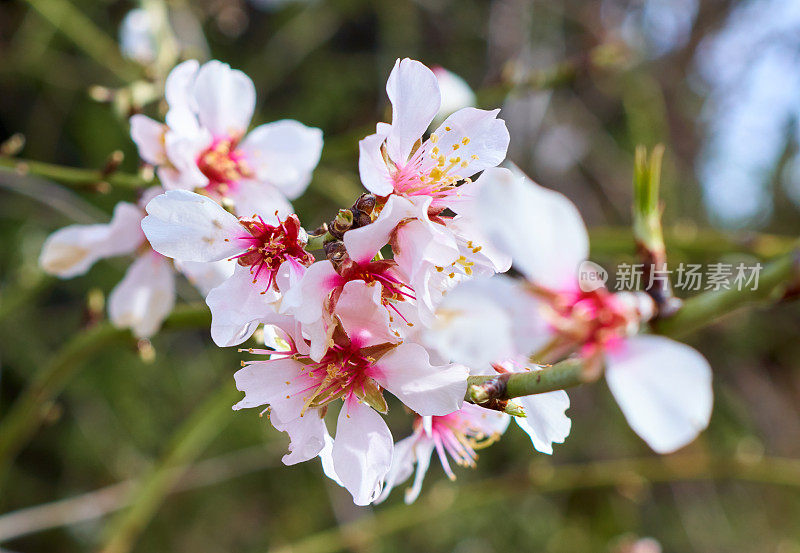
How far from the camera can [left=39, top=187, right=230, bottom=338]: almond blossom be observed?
797 mm

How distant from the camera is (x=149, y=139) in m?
0.73

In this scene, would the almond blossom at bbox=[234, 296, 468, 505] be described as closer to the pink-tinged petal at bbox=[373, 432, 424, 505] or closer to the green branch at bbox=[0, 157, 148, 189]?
the pink-tinged petal at bbox=[373, 432, 424, 505]

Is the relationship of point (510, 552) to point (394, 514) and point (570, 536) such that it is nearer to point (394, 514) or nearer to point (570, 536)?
point (570, 536)

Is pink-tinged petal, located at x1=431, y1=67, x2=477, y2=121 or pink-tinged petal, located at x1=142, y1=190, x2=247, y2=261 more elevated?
pink-tinged petal, located at x1=142, y1=190, x2=247, y2=261

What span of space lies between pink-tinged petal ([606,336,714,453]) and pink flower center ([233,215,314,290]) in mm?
296

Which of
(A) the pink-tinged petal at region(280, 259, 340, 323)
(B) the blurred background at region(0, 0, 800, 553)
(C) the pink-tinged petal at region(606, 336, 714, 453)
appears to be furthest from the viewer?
(B) the blurred background at region(0, 0, 800, 553)

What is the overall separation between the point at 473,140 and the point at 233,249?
25 cm

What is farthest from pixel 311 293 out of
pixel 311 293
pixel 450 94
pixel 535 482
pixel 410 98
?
pixel 535 482

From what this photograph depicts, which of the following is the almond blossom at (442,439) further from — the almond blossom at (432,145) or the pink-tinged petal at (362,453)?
the almond blossom at (432,145)

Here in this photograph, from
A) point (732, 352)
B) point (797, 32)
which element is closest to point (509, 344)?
point (732, 352)

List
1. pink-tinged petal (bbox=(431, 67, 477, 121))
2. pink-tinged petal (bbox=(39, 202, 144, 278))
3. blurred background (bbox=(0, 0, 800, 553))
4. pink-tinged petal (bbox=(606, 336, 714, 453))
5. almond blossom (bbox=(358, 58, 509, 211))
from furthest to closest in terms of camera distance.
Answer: blurred background (bbox=(0, 0, 800, 553)), pink-tinged petal (bbox=(431, 67, 477, 121)), pink-tinged petal (bbox=(39, 202, 144, 278)), almond blossom (bbox=(358, 58, 509, 211)), pink-tinged petal (bbox=(606, 336, 714, 453))

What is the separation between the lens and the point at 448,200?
627 millimetres

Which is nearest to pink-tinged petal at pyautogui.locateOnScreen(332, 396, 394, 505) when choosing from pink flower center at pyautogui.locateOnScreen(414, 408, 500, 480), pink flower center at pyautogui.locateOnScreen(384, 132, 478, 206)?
pink flower center at pyautogui.locateOnScreen(414, 408, 500, 480)

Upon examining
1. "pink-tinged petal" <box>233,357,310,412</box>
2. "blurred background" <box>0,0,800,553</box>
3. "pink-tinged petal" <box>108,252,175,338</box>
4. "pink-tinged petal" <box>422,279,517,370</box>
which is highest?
"pink-tinged petal" <box>422,279,517,370</box>
